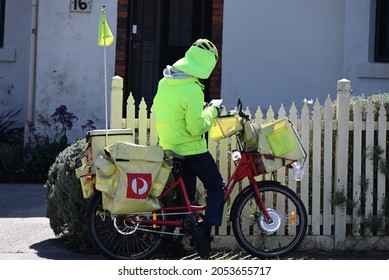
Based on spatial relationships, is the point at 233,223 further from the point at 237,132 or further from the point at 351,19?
the point at 351,19

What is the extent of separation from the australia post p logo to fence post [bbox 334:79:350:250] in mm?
1999

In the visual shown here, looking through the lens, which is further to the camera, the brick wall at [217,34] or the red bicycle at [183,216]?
the brick wall at [217,34]

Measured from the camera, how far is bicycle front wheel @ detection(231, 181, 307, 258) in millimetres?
7625

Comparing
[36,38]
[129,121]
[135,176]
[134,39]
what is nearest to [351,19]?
[134,39]

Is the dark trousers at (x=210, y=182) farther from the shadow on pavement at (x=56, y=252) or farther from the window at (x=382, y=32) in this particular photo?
the window at (x=382, y=32)

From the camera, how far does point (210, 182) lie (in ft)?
24.5

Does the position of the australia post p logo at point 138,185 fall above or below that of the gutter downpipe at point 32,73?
below

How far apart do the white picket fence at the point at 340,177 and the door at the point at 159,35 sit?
5342 mm

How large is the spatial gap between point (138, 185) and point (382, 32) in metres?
6.83

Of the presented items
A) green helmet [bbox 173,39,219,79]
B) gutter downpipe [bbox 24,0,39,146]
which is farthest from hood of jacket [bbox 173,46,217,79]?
gutter downpipe [bbox 24,0,39,146]

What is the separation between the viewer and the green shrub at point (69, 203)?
803 centimetres

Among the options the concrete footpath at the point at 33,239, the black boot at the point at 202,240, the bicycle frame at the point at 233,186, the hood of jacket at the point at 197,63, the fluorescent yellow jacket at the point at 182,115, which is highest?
the hood of jacket at the point at 197,63

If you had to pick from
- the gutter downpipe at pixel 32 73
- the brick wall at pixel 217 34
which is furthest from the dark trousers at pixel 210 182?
the gutter downpipe at pixel 32 73

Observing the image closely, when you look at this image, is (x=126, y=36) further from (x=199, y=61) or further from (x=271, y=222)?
(x=271, y=222)
